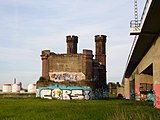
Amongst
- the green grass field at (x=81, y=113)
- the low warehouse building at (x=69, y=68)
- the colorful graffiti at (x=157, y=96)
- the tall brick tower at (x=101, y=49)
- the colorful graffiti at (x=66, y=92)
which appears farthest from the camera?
the tall brick tower at (x=101, y=49)

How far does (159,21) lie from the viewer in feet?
76.1

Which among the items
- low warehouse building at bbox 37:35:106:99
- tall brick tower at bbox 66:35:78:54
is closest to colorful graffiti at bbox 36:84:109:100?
low warehouse building at bbox 37:35:106:99

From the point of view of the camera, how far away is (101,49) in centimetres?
8875

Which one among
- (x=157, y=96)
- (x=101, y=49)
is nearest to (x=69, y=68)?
(x=101, y=49)

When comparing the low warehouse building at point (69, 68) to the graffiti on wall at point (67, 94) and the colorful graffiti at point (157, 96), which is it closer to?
the graffiti on wall at point (67, 94)

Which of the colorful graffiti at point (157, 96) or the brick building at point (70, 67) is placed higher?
the brick building at point (70, 67)

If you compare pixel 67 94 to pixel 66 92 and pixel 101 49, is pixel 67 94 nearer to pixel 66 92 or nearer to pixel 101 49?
pixel 66 92

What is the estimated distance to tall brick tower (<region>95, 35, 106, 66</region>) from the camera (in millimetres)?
88500

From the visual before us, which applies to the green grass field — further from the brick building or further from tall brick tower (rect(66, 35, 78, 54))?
tall brick tower (rect(66, 35, 78, 54))

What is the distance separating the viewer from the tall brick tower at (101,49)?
290 feet

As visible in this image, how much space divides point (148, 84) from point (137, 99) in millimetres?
3122

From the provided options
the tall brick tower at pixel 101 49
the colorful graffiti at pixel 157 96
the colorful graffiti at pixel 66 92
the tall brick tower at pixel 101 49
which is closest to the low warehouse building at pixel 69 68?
the colorful graffiti at pixel 66 92

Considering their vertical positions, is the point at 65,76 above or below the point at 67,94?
above

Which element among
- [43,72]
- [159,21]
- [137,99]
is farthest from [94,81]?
[159,21]
